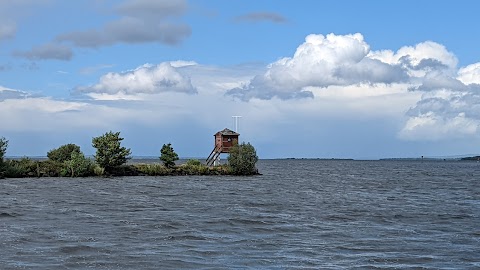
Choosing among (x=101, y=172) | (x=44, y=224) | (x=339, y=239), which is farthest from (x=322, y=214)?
(x=101, y=172)

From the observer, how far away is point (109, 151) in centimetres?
9112

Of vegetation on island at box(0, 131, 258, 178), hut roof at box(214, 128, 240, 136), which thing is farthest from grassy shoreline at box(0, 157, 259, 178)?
hut roof at box(214, 128, 240, 136)

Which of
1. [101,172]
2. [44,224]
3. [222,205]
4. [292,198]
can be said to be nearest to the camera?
[44,224]

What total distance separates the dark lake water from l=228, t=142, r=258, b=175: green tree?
4086 centimetres

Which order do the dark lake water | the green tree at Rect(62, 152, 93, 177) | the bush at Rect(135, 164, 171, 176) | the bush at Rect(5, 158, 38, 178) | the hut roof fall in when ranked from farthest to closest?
the hut roof, the bush at Rect(135, 164, 171, 176), the green tree at Rect(62, 152, 93, 177), the bush at Rect(5, 158, 38, 178), the dark lake water

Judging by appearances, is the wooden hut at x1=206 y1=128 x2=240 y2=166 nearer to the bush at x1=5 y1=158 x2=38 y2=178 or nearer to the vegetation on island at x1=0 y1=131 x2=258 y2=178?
the vegetation on island at x1=0 y1=131 x2=258 y2=178

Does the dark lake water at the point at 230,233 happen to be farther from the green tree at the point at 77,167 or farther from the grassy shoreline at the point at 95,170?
the grassy shoreline at the point at 95,170

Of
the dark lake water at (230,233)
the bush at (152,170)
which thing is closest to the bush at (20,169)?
the bush at (152,170)

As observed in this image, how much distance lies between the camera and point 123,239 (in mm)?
31250

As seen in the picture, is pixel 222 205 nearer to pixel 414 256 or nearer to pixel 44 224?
pixel 44 224

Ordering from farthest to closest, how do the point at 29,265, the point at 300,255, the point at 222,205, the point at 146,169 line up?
1. the point at 146,169
2. the point at 222,205
3. the point at 300,255
4. the point at 29,265

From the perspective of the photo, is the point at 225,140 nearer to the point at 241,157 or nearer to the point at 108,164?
the point at 241,157

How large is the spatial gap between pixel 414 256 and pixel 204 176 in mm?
75862

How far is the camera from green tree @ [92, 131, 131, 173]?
90625mm
